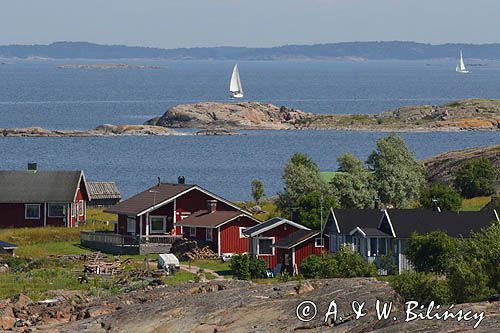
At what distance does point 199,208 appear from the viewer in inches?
2050

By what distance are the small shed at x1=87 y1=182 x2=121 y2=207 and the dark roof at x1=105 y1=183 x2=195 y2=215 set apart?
9951mm

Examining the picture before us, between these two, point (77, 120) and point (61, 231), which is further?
point (77, 120)

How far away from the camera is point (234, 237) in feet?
159

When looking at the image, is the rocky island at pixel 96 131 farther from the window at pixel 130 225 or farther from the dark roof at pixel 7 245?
the dark roof at pixel 7 245

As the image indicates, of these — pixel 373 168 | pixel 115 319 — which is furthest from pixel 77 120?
pixel 115 319

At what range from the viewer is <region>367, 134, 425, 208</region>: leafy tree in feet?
187

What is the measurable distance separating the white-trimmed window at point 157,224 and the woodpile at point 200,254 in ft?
12.3

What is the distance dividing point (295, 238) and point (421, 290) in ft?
51.3

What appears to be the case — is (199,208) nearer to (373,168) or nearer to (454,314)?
(373,168)

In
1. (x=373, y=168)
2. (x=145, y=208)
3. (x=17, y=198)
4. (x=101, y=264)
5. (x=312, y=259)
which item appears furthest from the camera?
(x=373, y=168)

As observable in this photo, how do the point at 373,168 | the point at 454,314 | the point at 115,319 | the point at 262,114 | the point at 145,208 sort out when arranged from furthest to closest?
the point at 262,114 < the point at 373,168 < the point at 145,208 < the point at 115,319 < the point at 454,314

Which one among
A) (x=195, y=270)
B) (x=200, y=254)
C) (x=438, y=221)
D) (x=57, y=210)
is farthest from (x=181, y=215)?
(x=438, y=221)

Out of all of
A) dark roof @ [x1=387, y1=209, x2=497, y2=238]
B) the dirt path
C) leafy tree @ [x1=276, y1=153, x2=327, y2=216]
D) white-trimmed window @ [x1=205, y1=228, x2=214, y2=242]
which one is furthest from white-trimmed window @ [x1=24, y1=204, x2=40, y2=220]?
dark roof @ [x1=387, y1=209, x2=497, y2=238]

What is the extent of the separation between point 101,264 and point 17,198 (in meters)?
12.5
